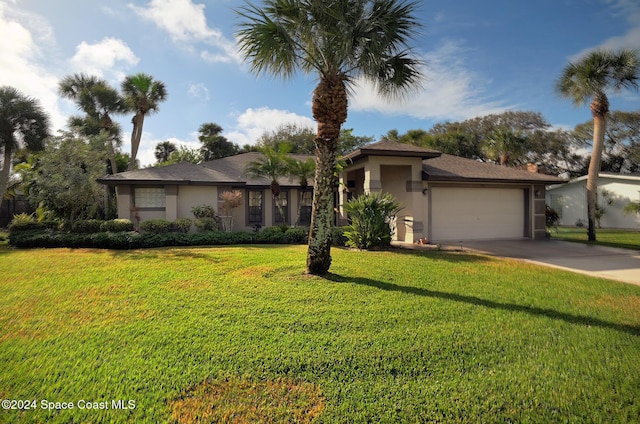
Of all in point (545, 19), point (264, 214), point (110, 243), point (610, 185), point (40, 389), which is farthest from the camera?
point (610, 185)

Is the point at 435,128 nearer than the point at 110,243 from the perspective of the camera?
No

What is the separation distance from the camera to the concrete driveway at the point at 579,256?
802 cm

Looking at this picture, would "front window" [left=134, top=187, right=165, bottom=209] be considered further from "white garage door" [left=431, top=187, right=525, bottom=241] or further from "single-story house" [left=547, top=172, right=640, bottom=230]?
"single-story house" [left=547, top=172, right=640, bottom=230]

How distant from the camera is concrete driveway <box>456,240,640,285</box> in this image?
8016 mm

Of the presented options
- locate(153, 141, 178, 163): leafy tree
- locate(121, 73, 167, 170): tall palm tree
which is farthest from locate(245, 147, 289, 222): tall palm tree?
locate(153, 141, 178, 163): leafy tree

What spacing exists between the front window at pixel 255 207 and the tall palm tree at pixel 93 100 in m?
12.0

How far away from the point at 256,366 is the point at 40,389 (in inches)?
81.2

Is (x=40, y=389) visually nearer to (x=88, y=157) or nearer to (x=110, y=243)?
(x=110, y=243)

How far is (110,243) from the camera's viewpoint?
38.8 feet

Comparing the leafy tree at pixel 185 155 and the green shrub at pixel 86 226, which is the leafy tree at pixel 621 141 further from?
the green shrub at pixel 86 226

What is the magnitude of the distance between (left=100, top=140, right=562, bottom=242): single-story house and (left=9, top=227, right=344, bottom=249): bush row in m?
2.81

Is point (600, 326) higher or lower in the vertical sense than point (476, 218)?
lower

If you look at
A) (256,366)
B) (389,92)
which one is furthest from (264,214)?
(256,366)

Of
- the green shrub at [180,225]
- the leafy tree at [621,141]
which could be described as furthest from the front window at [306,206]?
the leafy tree at [621,141]
